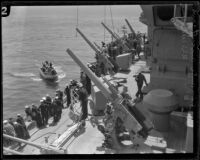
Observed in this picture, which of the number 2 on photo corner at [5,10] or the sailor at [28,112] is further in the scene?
the sailor at [28,112]

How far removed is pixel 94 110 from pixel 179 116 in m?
2.74

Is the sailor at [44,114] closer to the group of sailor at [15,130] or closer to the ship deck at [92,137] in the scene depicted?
the ship deck at [92,137]

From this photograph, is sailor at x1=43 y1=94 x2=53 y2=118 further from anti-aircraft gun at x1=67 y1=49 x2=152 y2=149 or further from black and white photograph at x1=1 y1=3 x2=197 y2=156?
anti-aircraft gun at x1=67 y1=49 x2=152 y2=149

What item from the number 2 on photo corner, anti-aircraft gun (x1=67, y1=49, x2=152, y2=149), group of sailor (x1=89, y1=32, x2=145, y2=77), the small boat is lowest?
the small boat

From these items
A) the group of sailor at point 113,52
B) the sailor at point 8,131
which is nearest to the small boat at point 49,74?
the group of sailor at point 113,52

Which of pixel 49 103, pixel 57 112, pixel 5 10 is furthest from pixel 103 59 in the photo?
pixel 5 10

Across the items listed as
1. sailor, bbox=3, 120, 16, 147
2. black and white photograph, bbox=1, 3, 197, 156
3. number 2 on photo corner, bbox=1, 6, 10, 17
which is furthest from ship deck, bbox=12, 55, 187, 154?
number 2 on photo corner, bbox=1, 6, 10, 17

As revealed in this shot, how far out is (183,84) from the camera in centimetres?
654

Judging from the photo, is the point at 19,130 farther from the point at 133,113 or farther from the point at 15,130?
the point at 133,113

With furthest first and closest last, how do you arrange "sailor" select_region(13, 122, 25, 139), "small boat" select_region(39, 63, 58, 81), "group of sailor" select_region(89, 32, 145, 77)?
"small boat" select_region(39, 63, 58, 81) → "group of sailor" select_region(89, 32, 145, 77) → "sailor" select_region(13, 122, 25, 139)

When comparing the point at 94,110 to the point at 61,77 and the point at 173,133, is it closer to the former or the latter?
the point at 173,133

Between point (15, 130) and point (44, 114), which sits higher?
point (15, 130)

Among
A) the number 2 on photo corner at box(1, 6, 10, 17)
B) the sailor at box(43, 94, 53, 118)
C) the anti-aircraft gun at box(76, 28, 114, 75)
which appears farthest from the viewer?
the anti-aircraft gun at box(76, 28, 114, 75)

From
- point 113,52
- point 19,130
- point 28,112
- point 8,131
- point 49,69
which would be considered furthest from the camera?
point 49,69
